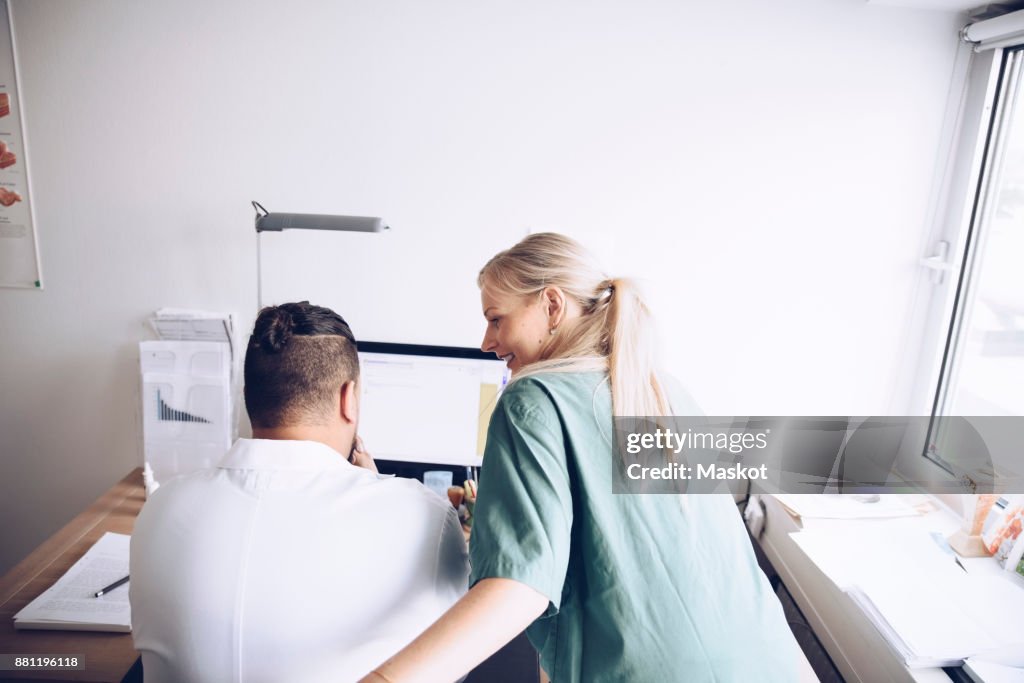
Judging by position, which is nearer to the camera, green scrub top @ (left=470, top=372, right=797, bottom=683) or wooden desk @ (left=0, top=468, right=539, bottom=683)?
green scrub top @ (left=470, top=372, right=797, bottom=683)

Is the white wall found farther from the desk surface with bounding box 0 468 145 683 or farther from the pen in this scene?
the pen

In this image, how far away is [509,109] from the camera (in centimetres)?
154

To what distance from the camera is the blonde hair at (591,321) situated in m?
0.89

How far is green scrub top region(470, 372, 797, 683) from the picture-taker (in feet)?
2.45

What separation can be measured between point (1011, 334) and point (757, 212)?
25.3 inches

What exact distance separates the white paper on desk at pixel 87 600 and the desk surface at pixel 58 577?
21mm

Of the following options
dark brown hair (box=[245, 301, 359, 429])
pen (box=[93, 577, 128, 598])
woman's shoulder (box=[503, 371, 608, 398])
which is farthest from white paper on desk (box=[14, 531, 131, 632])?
woman's shoulder (box=[503, 371, 608, 398])

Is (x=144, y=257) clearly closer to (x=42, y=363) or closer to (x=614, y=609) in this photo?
(x=42, y=363)

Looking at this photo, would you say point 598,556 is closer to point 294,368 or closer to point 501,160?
point 294,368

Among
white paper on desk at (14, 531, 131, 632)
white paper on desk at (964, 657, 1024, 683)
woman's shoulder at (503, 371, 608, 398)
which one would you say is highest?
woman's shoulder at (503, 371, 608, 398)

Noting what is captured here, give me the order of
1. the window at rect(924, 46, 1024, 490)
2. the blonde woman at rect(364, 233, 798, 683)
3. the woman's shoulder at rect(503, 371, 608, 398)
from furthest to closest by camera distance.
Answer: the window at rect(924, 46, 1024, 490) < the woman's shoulder at rect(503, 371, 608, 398) < the blonde woman at rect(364, 233, 798, 683)

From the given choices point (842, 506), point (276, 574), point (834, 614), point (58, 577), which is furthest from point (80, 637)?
point (842, 506)

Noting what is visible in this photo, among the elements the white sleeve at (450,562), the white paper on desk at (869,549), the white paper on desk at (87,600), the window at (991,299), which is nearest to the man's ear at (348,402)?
the white sleeve at (450,562)

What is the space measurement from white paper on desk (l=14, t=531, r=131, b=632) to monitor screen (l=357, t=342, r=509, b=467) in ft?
1.98
